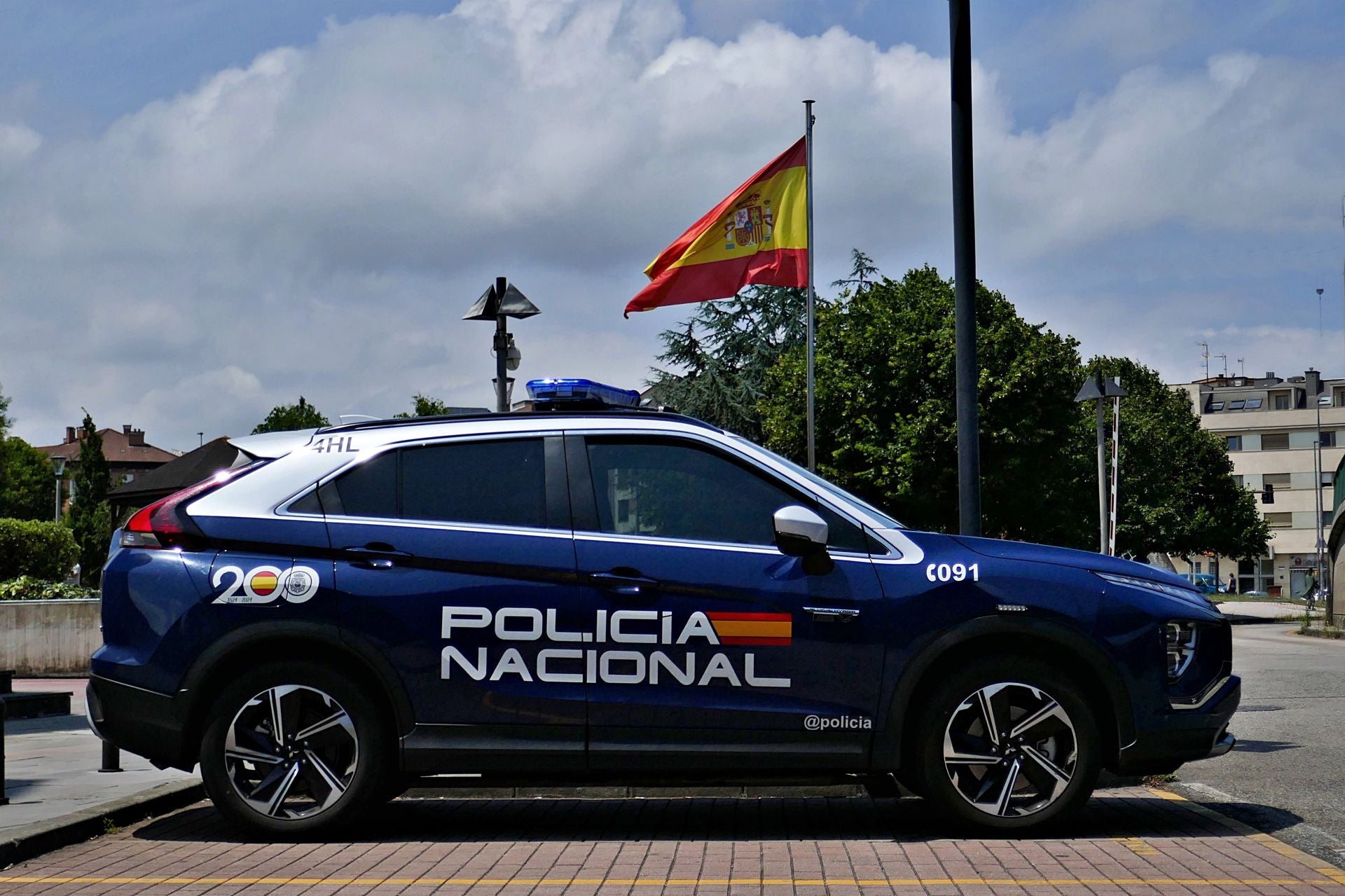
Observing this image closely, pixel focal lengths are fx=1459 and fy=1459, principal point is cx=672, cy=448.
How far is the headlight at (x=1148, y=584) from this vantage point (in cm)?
667

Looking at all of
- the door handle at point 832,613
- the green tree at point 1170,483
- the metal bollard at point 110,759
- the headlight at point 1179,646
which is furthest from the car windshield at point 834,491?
the green tree at point 1170,483

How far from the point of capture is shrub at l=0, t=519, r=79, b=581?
22.4 meters

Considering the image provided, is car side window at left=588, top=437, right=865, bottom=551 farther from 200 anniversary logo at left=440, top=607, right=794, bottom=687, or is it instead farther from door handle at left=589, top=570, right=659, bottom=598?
200 anniversary logo at left=440, top=607, right=794, bottom=687

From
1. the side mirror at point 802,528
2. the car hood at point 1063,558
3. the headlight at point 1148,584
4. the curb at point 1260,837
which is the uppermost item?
the side mirror at point 802,528

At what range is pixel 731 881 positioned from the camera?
222 inches

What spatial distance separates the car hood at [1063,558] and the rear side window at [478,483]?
197cm

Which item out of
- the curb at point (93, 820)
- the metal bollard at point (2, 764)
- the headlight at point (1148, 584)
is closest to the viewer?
the curb at point (93, 820)

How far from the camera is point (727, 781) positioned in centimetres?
655

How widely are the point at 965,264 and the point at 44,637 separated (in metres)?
15.5

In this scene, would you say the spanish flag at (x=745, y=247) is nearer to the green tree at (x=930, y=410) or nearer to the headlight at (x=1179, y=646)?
the headlight at (x=1179, y=646)

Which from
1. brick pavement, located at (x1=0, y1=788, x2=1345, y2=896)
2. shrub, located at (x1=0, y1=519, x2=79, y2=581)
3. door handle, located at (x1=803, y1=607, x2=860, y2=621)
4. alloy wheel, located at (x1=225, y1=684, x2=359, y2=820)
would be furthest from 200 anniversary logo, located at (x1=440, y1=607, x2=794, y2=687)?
shrub, located at (x1=0, y1=519, x2=79, y2=581)

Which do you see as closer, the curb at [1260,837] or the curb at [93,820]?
the curb at [1260,837]

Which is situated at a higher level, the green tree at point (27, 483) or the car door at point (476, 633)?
the green tree at point (27, 483)

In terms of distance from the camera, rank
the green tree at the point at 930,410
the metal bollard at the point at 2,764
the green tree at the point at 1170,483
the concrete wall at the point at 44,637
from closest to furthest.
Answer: the metal bollard at the point at 2,764 < the concrete wall at the point at 44,637 < the green tree at the point at 930,410 < the green tree at the point at 1170,483
